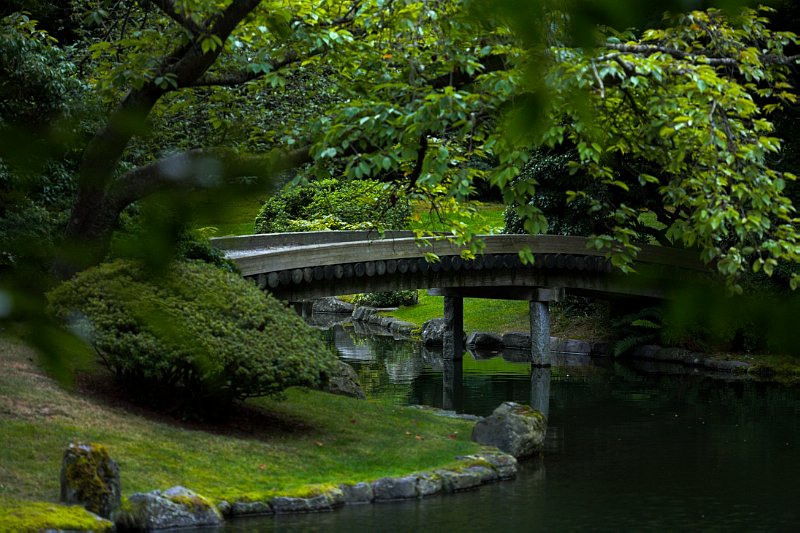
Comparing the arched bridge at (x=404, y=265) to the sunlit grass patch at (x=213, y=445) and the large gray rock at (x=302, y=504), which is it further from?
the large gray rock at (x=302, y=504)

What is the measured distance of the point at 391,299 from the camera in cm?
3888

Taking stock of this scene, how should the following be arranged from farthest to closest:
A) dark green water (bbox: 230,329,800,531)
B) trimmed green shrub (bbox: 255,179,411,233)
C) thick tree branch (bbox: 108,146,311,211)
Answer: trimmed green shrub (bbox: 255,179,411,233) → dark green water (bbox: 230,329,800,531) → thick tree branch (bbox: 108,146,311,211)

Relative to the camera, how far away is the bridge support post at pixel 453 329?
2756 centimetres

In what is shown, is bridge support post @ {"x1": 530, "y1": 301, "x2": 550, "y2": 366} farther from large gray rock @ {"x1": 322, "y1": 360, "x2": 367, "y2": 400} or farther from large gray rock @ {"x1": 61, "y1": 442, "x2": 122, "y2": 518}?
large gray rock @ {"x1": 61, "y1": 442, "x2": 122, "y2": 518}

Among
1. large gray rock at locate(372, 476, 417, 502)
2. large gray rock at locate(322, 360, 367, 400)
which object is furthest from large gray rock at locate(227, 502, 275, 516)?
large gray rock at locate(322, 360, 367, 400)

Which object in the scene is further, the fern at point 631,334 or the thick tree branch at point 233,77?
the fern at point 631,334

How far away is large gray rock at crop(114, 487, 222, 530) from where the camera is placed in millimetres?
9617

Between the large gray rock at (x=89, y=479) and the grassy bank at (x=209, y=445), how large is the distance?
354 millimetres

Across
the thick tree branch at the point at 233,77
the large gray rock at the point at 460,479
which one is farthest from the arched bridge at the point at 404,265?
the thick tree branch at the point at 233,77

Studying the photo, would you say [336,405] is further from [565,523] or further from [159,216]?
[159,216]

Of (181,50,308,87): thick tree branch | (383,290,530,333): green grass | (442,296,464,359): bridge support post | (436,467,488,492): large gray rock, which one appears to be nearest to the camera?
(181,50,308,87): thick tree branch

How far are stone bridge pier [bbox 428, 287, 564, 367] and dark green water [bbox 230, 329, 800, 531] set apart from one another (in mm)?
732

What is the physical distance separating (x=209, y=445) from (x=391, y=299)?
2688cm

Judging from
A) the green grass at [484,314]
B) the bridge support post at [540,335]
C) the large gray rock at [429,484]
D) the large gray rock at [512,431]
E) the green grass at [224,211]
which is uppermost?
the green grass at [484,314]
